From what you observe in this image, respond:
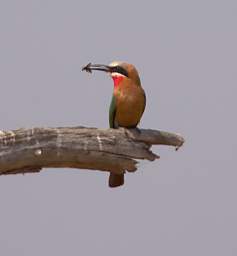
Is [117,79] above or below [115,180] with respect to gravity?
above

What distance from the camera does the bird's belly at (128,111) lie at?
24.8 feet

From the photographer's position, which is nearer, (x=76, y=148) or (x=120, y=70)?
(x=76, y=148)

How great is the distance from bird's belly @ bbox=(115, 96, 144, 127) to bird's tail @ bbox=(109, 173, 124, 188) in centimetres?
56

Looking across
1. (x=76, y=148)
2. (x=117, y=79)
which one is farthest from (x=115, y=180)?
(x=76, y=148)

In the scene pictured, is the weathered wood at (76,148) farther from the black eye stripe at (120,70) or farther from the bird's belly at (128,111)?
the black eye stripe at (120,70)

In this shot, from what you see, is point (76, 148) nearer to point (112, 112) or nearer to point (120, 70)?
point (112, 112)

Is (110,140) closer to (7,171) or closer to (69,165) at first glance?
(69,165)

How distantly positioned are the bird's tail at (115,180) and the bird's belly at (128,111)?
0.56m

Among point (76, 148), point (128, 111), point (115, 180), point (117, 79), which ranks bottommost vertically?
point (115, 180)

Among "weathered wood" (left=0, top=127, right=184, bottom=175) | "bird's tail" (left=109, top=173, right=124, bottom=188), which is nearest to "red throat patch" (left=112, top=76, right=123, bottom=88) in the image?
"weathered wood" (left=0, top=127, right=184, bottom=175)

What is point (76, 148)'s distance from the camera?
21.5 feet

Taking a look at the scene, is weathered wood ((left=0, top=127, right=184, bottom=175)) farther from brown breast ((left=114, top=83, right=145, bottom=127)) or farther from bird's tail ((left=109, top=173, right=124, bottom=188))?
bird's tail ((left=109, top=173, right=124, bottom=188))

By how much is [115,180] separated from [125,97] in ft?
3.04

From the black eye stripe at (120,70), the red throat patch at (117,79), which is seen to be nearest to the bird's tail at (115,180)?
the red throat patch at (117,79)
